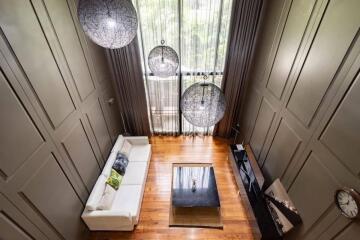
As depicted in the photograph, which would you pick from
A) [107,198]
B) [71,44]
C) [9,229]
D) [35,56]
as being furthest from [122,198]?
[71,44]

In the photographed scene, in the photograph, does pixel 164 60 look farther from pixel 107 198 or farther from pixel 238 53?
pixel 107 198

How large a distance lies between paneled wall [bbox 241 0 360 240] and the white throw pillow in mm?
2586

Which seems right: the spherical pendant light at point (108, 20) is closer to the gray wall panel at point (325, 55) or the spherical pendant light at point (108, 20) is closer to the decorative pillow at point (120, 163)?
the gray wall panel at point (325, 55)

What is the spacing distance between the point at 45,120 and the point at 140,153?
2106 millimetres

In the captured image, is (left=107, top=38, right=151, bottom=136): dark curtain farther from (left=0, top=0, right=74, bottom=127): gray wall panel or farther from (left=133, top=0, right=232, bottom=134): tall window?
(left=0, top=0, right=74, bottom=127): gray wall panel

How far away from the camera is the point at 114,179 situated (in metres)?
3.22

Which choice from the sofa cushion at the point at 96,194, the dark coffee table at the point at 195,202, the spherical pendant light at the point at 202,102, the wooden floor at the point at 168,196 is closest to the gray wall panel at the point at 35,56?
the sofa cushion at the point at 96,194

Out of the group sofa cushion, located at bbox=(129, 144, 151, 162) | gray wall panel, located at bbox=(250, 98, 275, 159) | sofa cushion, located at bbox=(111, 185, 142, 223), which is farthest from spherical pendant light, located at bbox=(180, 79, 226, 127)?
sofa cushion, located at bbox=(129, 144, 151, 162)

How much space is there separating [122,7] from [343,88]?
84.2 inches

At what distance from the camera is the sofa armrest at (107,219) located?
267 centimetres

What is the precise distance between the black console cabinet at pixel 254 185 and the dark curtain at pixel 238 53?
93 centimetres

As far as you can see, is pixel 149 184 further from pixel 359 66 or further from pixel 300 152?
pixel 359 66

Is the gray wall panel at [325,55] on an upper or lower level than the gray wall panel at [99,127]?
lower

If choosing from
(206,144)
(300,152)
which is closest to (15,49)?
(300,152)
